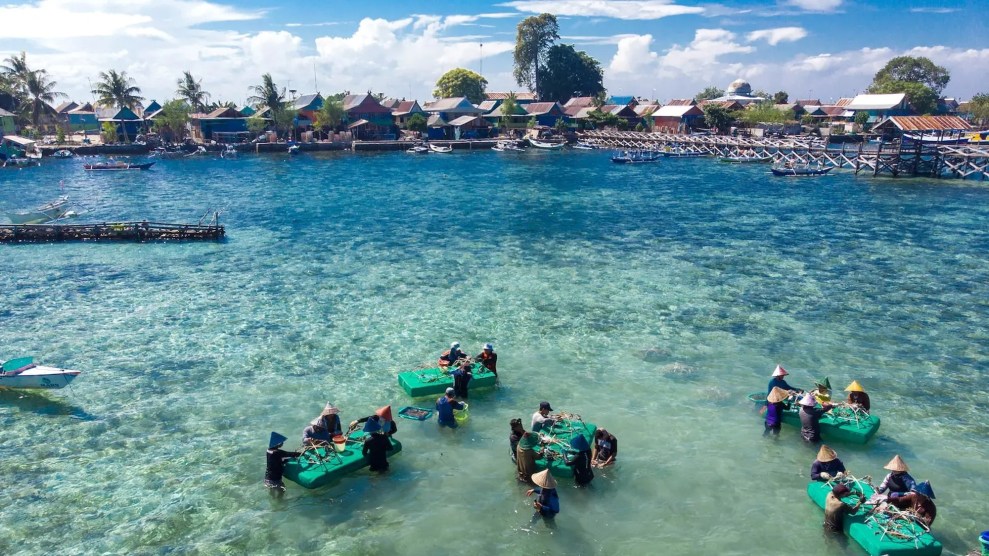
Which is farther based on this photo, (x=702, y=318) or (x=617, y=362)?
(x=702, y=318)

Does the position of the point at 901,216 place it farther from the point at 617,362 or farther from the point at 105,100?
the point at 105,100

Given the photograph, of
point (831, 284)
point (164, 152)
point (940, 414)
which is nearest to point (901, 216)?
point (831, 284)

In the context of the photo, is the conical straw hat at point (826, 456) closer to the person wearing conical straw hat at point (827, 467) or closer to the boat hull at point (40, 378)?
the person wearing conical straw hat at point (827, 467)

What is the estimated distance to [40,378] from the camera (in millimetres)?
18344

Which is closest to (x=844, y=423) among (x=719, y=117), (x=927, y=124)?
(x=927, y=124)

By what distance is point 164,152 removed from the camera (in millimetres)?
105812

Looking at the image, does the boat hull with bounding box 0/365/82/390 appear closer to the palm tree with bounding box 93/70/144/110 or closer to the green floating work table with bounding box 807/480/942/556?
the green floating work table with bounding box 807/480/942/556

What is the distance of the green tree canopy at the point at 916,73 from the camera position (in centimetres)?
15538

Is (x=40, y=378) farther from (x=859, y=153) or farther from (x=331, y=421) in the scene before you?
(x=859, y=153)

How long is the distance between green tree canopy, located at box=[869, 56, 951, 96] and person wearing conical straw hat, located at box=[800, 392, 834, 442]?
170 metres

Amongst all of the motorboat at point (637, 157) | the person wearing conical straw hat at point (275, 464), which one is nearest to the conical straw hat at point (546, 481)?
the person wearing conical straw hat at point (275, 464)

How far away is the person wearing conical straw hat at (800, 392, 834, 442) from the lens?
16.3 metres

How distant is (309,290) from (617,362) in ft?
52.8

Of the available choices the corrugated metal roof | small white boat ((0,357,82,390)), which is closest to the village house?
the corrugated metal roof
